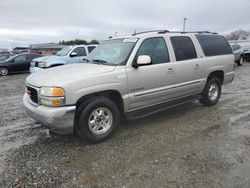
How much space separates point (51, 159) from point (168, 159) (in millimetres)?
1759

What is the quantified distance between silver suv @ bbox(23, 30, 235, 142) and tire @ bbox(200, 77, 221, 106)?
0.04 m

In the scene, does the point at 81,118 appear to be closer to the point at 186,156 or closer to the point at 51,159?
the point at 51,159

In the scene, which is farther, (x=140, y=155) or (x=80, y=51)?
(x=80, y=51)

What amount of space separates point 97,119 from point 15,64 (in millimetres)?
13696

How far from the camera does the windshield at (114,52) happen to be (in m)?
4.51

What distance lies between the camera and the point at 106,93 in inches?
166

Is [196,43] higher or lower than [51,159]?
higher

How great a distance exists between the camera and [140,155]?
12.1ft

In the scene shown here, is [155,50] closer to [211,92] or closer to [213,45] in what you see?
[213,45]

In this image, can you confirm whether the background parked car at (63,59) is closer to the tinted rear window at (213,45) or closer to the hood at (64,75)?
the tinted rear window at (213,45)

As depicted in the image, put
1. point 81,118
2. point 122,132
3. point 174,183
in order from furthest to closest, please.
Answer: point 122,132
point 81,118
point 174,183

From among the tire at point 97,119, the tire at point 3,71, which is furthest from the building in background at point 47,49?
the tire at point 97,119

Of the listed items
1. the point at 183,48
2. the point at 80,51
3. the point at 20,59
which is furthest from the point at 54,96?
the point at 20,59

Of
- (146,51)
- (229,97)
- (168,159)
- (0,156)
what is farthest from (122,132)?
(229,97)
